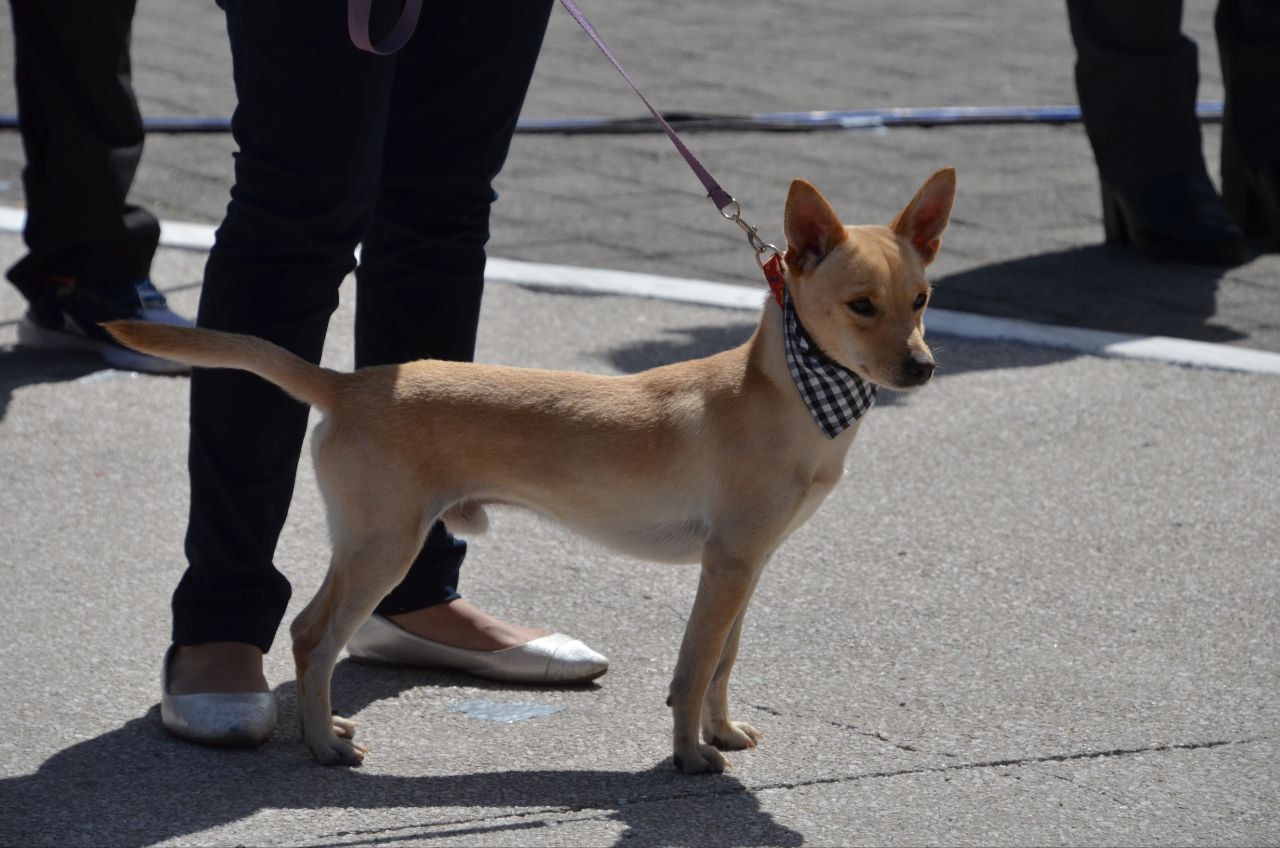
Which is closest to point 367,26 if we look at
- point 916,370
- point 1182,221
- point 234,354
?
point 234,354

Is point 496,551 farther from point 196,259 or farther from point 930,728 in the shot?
point 196,259

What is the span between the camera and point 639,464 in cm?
285

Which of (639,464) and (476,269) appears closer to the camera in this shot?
(639,464)

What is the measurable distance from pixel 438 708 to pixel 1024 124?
627 centimetres

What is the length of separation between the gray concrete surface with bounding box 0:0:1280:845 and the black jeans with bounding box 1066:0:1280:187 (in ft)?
1.52

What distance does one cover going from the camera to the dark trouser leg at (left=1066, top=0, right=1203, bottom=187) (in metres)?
6.39


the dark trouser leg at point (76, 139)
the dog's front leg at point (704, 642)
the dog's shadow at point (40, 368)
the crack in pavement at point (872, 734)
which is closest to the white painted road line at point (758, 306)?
the dark trouser leg at point (76, 139)

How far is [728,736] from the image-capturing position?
2.95 meters

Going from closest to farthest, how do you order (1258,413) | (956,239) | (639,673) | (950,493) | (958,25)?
(639,673) → (950,493) → (1258,413) → (956,239) → (958,25)

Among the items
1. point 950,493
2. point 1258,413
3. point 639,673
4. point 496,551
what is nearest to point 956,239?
point 1258,413

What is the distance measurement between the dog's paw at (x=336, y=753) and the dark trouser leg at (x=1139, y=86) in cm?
459

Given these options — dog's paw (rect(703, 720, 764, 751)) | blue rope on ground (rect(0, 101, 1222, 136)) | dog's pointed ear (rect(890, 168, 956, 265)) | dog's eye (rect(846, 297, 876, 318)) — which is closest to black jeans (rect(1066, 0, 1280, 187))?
blue rope on ground (rect(0, 101, 1222, 136))

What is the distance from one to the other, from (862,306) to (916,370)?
0.46 feet

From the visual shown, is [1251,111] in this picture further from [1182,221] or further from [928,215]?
[928,215]
